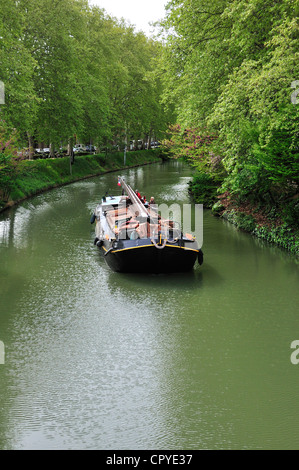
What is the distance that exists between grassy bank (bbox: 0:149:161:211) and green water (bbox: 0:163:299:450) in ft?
39.1

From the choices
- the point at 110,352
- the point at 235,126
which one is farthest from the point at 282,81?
the point at 110,352

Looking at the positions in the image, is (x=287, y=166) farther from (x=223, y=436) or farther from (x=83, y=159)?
(x=83, y=159)

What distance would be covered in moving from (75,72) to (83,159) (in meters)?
12.7

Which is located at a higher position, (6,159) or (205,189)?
(6,159)

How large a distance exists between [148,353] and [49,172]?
31049 millimetres

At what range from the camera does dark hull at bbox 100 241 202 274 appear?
14219 millimetres

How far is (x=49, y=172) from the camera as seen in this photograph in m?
38.3

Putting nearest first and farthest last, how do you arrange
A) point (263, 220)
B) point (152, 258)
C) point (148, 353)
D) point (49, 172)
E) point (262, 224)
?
point (148, 353), point (152, 258), point (262, 224), point (263, 220), point (49, 172)

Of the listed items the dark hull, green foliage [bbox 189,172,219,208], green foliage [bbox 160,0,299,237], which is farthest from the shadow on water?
green foliage [bbox 189,172,219,208]

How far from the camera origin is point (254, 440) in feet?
22.4

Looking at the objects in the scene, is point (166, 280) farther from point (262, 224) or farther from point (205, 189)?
point (205, 189)

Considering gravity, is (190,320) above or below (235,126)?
below

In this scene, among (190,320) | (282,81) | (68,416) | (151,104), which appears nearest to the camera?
(68,416)

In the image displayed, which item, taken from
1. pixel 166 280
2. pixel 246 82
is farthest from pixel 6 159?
pixel 246 82
